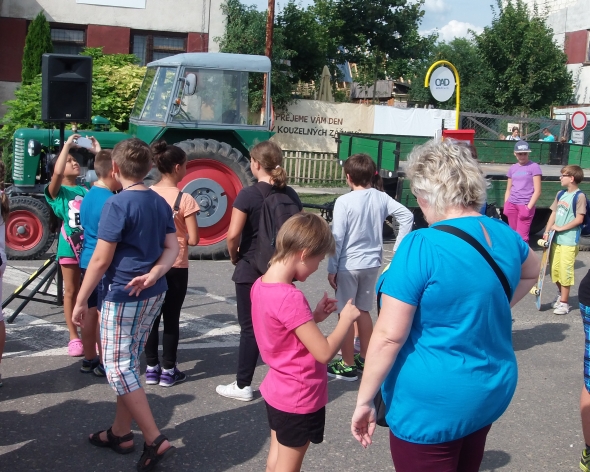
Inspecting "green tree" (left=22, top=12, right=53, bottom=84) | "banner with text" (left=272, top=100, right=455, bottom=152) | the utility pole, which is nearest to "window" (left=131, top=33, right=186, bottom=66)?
"green tree" (left=22, top=12, right=53, bottom=84)

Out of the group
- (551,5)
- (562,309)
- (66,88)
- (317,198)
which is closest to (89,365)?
(562,309)

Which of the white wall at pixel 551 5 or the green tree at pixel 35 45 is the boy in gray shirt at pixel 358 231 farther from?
the white wall at pixel 551 5

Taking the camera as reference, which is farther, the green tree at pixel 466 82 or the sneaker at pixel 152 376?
the green tree at pixel 466 82

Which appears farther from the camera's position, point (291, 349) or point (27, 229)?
point (27, 229)

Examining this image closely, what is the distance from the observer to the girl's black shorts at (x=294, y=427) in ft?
9.56

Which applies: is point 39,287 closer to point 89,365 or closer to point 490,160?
point 89,365

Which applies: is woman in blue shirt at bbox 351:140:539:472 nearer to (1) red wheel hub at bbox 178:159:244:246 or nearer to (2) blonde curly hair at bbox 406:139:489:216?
(2) blonde curly hair at bbox 406:139:489:216

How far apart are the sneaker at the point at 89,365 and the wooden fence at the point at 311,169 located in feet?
48.2

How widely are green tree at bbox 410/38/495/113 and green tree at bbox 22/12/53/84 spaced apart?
57.9 ft

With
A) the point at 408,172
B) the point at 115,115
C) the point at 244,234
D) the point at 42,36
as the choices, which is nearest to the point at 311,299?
the point at 244,234

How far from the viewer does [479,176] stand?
2518mm

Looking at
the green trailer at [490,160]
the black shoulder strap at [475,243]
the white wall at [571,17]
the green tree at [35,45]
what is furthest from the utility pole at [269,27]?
the white wall at [571,17]

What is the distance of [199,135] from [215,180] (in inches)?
35.6

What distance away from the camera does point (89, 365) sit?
16.6 feet
